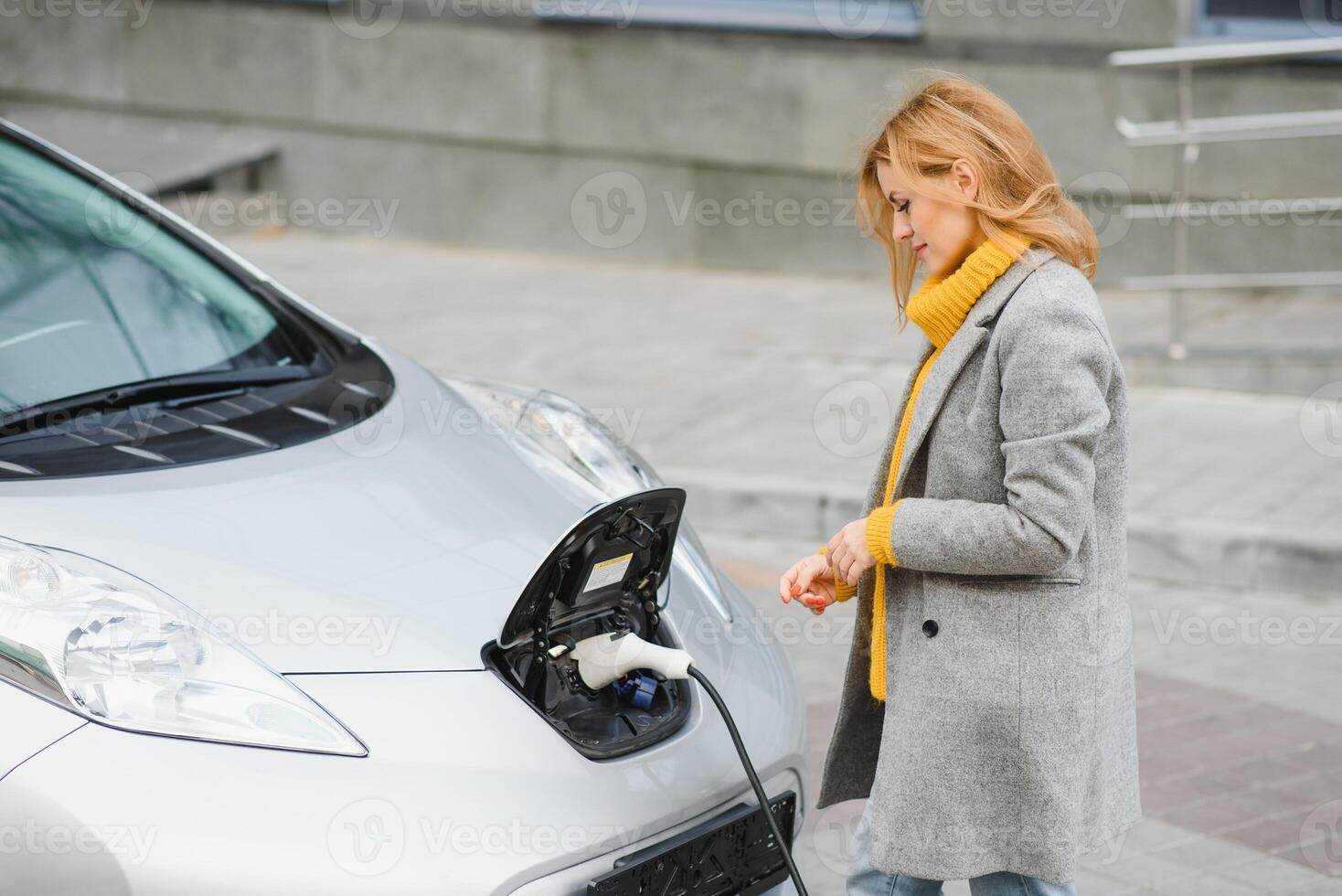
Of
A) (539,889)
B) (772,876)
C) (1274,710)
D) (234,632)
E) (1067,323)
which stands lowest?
(1274,710)

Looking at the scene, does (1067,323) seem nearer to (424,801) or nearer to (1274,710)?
(424,801)

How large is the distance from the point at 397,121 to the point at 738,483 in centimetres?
549

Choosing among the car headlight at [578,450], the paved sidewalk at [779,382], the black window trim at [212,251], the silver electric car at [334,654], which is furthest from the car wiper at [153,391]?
the paved sidewalk at [779,382]

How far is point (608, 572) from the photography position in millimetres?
2461

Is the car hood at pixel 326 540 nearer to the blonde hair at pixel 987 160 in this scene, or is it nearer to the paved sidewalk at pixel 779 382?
the blonde hair at pixel 987 160

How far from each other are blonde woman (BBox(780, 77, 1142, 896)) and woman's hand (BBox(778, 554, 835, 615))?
0.31 feet

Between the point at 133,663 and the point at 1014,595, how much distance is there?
125 centimetres

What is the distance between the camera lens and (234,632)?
230 cm

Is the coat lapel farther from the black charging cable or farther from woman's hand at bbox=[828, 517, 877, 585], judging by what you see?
the black charging cable

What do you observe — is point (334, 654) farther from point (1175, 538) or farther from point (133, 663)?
point (1175, 538)

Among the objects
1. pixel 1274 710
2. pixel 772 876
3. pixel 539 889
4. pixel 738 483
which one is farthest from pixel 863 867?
pixel 738 483

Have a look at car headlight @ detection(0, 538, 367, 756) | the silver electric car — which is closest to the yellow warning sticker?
the silver electric car

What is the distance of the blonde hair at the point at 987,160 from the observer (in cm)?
224

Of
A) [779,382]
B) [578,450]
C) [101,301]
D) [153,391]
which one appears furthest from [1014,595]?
[779,382]
